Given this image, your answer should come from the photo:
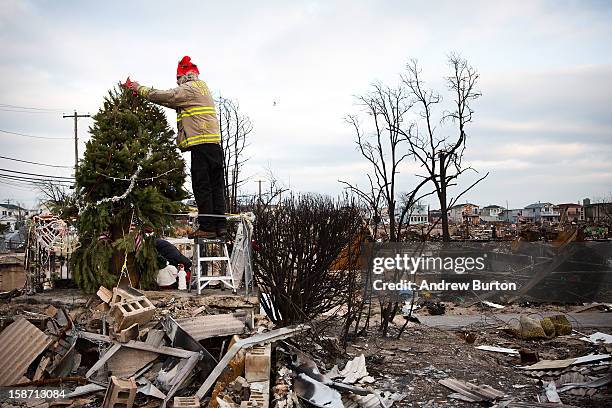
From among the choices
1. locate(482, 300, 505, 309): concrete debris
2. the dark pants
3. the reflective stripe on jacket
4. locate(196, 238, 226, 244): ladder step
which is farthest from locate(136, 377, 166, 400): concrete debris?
locate(482, 300, 505, 309): concrete debris

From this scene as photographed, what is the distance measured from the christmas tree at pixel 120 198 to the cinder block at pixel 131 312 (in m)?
0.73

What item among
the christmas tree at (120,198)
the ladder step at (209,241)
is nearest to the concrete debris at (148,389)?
the christmas tree at (120,198)

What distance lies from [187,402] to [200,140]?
329cm

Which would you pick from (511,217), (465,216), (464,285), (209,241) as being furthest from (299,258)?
(511,217)

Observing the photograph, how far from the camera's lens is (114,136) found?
23.2 ft

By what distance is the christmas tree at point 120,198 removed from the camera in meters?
6.92

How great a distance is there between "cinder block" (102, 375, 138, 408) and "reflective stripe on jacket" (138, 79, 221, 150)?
10.2ft

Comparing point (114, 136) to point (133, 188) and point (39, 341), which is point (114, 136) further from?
point (39, 341)

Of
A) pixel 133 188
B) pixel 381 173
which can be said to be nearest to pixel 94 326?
pixel 133 188

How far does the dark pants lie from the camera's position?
712 centimetres

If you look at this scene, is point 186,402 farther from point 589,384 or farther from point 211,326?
point 589,384

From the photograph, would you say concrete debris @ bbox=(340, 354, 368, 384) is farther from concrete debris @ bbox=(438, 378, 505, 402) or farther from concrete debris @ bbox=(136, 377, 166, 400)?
concrete debris @ bbox=(136, 377, 166, 400)

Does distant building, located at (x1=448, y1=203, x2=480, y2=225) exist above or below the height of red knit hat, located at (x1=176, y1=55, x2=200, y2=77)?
below

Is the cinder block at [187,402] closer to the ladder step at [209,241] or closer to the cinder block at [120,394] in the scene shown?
the cinder block at [120,394]
